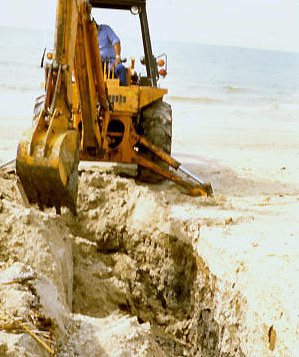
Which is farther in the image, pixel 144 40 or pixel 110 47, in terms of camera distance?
pixel 144 40

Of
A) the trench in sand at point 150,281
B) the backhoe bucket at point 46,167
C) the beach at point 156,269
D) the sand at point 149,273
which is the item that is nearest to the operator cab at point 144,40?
the beach at point 156,269

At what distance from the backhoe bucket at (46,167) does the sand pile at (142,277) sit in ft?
0.65

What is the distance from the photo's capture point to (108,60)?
21.1 ft

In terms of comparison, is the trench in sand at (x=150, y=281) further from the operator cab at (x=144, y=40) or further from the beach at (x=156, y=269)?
the operator cab at (x=144, y=40)

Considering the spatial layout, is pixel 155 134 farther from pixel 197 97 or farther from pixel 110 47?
pixel 197 97

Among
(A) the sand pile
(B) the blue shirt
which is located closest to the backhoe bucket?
A: (A) the sand pile

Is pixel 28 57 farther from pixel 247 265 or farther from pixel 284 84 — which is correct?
pixel 247 265

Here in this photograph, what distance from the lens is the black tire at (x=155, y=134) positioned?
6.10 m

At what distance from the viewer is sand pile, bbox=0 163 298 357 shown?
2.58m

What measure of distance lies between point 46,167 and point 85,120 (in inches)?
69.1

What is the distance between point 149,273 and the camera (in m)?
4.36

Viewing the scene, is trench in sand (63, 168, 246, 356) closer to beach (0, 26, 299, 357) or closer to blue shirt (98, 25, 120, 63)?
beach (0, 26, 299, 357)

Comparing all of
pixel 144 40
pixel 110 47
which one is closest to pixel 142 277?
pixel 110 47

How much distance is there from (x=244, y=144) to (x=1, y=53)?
104 feet
